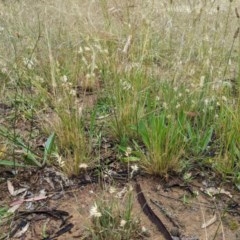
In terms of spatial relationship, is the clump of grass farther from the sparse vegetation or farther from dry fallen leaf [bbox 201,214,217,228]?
dry fallen leaf [bbox 201,214,217,228]

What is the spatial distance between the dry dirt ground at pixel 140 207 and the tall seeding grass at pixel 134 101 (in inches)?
3.2

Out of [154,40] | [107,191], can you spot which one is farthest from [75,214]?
[154,40]

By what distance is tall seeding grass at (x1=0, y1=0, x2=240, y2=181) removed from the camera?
6.63ft

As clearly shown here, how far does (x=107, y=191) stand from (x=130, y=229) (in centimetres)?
33

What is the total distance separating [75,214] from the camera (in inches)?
69.3

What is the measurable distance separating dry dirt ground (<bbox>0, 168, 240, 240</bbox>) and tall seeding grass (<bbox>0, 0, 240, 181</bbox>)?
81 mm

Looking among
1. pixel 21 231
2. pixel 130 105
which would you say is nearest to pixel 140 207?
pixel 21 231

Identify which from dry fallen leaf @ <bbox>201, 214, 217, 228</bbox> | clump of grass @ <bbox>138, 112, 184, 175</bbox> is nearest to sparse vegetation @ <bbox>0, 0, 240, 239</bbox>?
clump of grass @ <bbox>138, 112, 184, 175</bbox>

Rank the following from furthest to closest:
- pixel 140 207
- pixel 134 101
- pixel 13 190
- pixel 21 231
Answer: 1. pixel 134 101
2. pixel 13 190
3. pixel 140 207
4. pixel 21 231

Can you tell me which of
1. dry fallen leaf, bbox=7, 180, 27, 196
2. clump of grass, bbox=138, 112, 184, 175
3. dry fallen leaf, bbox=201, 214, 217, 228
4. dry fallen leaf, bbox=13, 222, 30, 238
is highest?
clump of grass, bbox=138, 112, 184, 175

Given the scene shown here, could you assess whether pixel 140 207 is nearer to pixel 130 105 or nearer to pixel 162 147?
pixel 162 147

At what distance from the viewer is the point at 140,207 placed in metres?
1.80

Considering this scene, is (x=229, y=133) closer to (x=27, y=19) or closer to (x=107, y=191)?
(x=107, y=191)

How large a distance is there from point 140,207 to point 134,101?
649 millimetres
